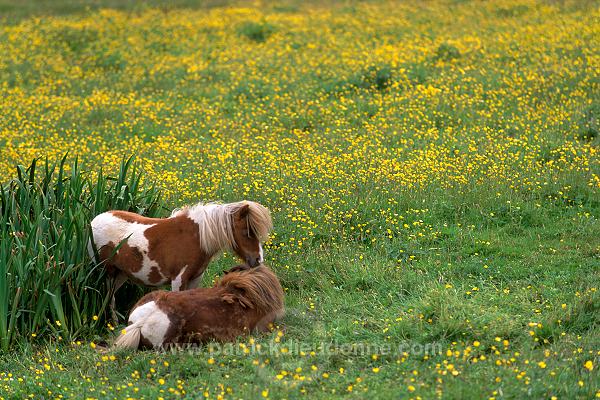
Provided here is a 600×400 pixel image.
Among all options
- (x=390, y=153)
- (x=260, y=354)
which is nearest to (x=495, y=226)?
(x=390, y=153)

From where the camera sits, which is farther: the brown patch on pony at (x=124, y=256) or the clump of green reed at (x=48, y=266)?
the brown patch on pony at (x=124, y=256)

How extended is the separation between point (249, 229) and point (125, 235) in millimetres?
1065

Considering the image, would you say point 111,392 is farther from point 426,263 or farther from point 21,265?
point 426,263

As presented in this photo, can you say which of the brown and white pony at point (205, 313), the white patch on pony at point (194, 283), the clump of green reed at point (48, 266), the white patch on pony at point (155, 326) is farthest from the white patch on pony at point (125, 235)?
the white patch on pony at point (155, 326)

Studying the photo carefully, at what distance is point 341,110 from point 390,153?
2370mm

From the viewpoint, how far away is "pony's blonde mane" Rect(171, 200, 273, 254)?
7164 millimetres

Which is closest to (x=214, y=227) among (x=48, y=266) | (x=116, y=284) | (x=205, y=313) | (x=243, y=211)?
(x=243, y=211)

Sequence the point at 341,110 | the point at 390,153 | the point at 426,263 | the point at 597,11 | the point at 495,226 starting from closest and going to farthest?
the point at 426,263 → the point at 495,226 → the point at 390,153 → the point at 341,110 → the point at 597,11

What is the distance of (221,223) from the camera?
718 cm

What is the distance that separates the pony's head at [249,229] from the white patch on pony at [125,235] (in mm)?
706

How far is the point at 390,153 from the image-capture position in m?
11.2

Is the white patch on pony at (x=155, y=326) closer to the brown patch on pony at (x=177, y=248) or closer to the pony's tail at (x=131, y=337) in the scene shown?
the pony's tail at (x=131, y=337)

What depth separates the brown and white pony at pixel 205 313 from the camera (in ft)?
21.7

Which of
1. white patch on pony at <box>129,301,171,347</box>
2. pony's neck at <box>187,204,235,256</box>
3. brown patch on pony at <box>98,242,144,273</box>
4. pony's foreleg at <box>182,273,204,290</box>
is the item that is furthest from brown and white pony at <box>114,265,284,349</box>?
brown patch on pony at <box>98,242,144,273</box>
